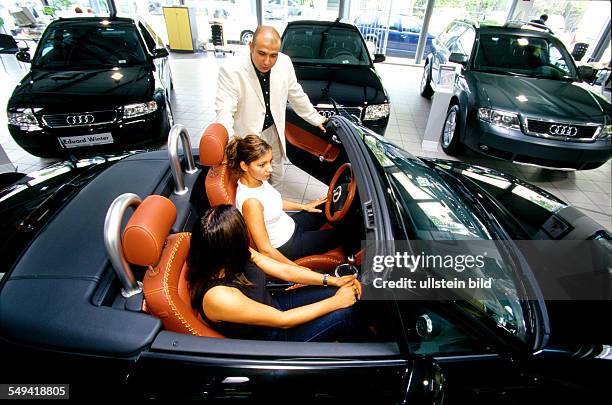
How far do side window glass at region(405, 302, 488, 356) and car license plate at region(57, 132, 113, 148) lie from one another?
3613mm

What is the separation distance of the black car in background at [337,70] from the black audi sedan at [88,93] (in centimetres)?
188

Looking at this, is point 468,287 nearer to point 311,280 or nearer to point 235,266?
point 311,280

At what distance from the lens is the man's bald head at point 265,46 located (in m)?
2.09

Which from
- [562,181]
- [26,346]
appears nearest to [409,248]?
[26,346]

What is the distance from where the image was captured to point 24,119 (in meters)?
3.18

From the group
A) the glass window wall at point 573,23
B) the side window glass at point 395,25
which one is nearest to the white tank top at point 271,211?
the glass window wall at point 573,23

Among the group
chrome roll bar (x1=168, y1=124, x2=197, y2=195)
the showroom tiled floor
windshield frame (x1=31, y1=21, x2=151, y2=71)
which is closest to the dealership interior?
the showroom tiled floor

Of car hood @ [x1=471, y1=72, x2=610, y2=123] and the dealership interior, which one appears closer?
car hood @ [x1=471, y1=72, x2=610, y2=123]

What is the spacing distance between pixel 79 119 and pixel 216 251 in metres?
3.15

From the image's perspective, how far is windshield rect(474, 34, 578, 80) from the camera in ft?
13.8

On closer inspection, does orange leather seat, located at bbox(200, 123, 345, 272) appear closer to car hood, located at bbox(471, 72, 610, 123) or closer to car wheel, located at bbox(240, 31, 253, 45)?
car hood, located at bbox(471, 72, 610, 123)

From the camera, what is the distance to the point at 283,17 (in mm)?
11062

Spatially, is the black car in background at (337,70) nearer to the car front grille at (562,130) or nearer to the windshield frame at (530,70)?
the windshield frame at (530,70)

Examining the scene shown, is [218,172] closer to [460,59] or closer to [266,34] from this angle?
[266,34]
